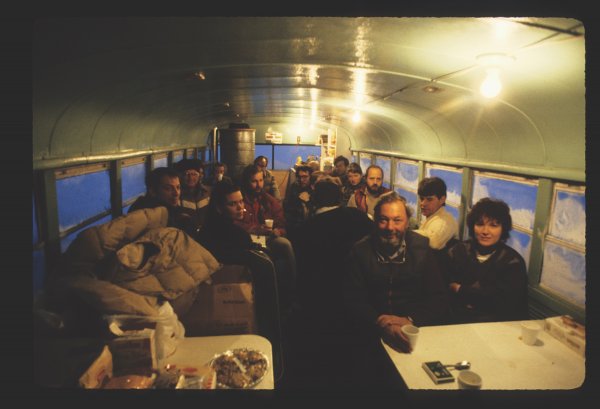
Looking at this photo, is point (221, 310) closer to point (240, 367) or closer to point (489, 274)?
point (240, 367)

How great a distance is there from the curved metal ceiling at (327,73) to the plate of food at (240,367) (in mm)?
2243

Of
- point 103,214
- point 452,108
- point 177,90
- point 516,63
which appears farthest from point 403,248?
point 103,214

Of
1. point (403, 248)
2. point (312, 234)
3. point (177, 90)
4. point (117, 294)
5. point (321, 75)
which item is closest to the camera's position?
point (117, 294)

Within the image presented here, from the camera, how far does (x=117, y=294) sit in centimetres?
198

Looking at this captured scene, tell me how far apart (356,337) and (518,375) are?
2354 millimetres

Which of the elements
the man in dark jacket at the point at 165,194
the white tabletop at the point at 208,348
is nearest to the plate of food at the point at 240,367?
the white tabletop at the point at 208,348

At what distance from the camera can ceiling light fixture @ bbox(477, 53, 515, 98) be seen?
2506 mm

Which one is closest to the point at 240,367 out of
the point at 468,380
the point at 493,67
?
the point at 468,380

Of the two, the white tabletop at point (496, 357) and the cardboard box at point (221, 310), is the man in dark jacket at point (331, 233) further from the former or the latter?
the white tabletop at point (496, 357)

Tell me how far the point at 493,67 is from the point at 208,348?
3.13 metres

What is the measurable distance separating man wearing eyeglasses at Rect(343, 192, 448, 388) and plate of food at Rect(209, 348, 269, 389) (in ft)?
3.52

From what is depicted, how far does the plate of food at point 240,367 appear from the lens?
189cm

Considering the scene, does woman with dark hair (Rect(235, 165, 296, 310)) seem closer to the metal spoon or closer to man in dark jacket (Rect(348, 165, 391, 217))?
man in dark jacket (Rect(348, 165, 391, 217))

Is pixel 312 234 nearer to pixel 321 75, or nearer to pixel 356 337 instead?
pixel 356 337
